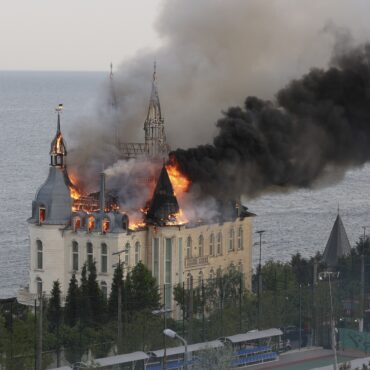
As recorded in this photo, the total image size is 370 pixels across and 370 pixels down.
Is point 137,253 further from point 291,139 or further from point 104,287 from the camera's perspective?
point 291,139

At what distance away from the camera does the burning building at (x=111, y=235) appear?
85.3 meters

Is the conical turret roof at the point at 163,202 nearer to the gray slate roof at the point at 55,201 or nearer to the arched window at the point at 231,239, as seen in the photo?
the gray slate roof at the point at 55,201

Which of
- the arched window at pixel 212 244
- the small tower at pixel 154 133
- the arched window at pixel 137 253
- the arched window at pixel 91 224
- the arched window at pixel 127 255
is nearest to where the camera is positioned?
the arched window at pixel 127 255

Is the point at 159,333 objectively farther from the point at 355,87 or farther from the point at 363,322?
the point at 355,87

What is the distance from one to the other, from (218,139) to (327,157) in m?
7.37

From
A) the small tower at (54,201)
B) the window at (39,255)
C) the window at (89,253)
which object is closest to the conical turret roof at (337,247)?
the window at (89,253)

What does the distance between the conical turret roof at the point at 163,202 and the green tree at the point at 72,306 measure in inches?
351

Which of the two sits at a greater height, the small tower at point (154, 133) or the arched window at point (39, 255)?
the small tower at point (154, 133)

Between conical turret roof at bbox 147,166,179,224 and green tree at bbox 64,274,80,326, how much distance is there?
8903mm

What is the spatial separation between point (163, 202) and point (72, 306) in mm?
11299

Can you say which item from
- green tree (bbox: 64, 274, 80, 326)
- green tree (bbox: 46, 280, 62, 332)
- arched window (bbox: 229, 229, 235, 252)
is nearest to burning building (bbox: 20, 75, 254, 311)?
arched window (bbox: 229, 229, 235, 252)

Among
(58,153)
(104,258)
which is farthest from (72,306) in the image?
(58,153)

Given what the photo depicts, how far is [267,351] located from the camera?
75812mm

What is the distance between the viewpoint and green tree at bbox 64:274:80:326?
7581 centimetres
